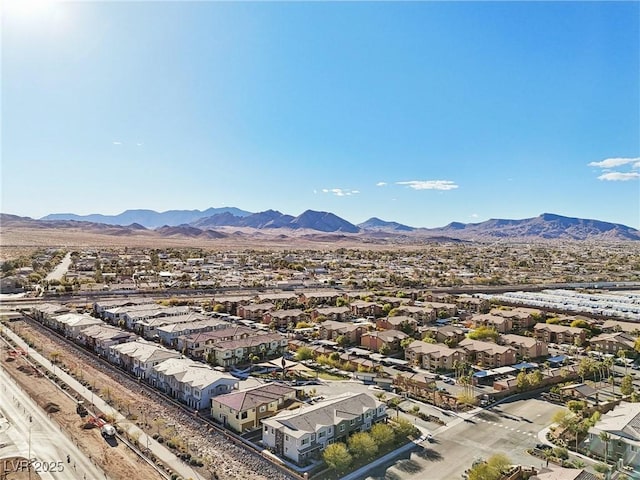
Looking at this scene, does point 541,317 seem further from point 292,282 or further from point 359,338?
point 292,282

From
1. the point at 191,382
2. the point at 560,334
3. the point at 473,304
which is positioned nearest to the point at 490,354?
the point at 560,334

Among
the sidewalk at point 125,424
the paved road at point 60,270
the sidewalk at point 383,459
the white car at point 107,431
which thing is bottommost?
the sidewalk at point 383,459

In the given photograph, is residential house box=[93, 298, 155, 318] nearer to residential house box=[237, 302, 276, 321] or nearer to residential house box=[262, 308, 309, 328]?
residential house box=[237, 302, 276, 321]

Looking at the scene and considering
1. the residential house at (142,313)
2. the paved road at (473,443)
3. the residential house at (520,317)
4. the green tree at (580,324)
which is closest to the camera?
the paved road at (473,443)

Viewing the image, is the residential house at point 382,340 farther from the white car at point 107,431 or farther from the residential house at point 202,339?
the white car at point 107,431

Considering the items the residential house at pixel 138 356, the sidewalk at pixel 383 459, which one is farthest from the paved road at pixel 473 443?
the residential house at pixel 138 356

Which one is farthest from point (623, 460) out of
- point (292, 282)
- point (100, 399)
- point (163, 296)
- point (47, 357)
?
point (292, 282)

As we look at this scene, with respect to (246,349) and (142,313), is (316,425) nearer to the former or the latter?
(246,349)
